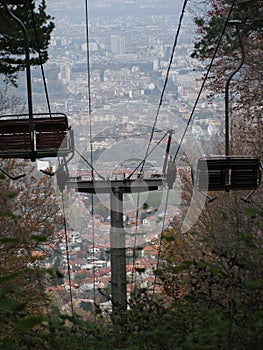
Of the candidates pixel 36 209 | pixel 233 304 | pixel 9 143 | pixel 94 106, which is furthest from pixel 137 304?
pixel 94 106

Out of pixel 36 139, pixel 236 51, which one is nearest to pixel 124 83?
pixel 236 51

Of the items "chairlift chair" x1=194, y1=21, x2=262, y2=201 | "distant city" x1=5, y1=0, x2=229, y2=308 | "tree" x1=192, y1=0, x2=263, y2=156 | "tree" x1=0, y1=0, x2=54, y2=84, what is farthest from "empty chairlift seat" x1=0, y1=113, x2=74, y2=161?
"distant city" x1=5, y1=0, x2=229, y2=308

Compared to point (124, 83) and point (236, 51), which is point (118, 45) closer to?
point (124, 83)

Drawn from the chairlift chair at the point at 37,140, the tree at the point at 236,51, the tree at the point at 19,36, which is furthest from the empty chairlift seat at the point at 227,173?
the tree at the point at 236,51

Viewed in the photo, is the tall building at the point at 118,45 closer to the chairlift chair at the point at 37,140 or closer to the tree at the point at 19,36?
the tree at the point at 19,36

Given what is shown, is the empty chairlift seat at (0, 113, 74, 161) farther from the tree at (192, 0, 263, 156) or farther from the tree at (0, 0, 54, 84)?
Result: the tree at (192, 0, 263, 156)
